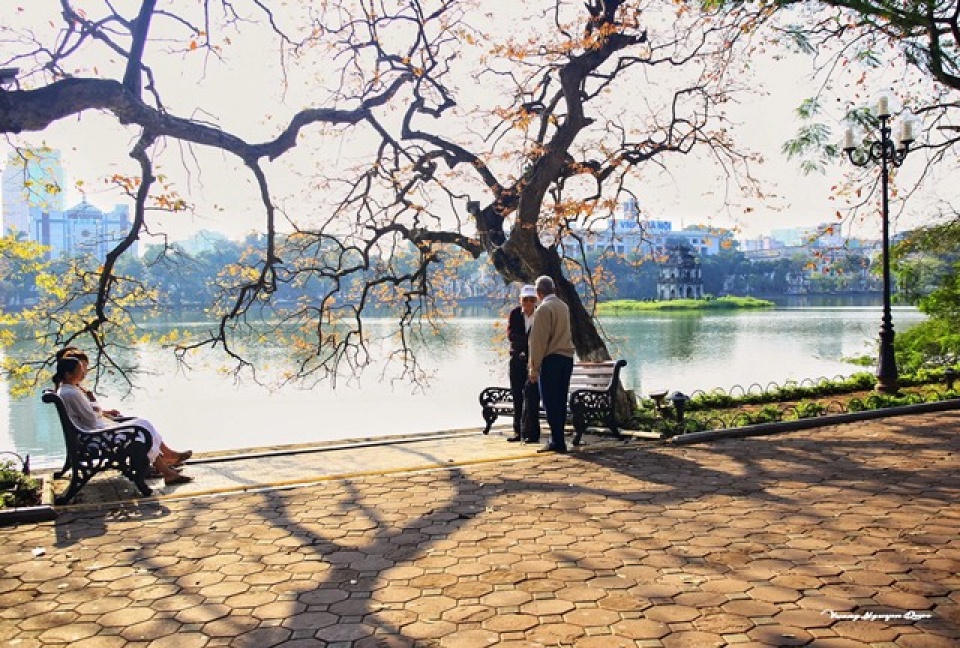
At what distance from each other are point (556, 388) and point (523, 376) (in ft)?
3.69

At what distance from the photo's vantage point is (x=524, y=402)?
28.1ft

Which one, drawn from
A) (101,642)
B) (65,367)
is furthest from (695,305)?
(101,642)

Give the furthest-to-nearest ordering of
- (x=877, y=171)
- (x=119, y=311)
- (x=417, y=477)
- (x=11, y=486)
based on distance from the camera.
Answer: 1. (x=877, y=171)
2. (x=119, y=311)
3. (x=417, y=477)
4. (x=11, y=486)

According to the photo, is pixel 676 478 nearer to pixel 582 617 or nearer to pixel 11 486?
pixel 582 617

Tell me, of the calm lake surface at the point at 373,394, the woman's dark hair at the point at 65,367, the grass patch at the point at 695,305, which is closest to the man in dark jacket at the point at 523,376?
the woman's dark hair at the point at 65,367

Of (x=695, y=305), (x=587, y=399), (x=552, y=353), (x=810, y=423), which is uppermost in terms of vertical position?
(x=552, y=353)

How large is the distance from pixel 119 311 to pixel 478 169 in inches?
206

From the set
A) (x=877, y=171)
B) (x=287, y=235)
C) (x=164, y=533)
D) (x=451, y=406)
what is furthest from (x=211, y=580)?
(x=451, y=406)

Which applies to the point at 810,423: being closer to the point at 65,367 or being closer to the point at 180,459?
the point at 180,459

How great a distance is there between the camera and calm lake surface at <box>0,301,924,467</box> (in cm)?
1809

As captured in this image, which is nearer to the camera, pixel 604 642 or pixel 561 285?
pixel 604 642

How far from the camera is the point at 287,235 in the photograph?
1141 cm

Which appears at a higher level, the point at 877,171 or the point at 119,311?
the point at 877,171

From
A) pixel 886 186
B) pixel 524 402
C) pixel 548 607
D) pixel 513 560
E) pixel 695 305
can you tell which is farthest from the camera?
pixel 695 305
